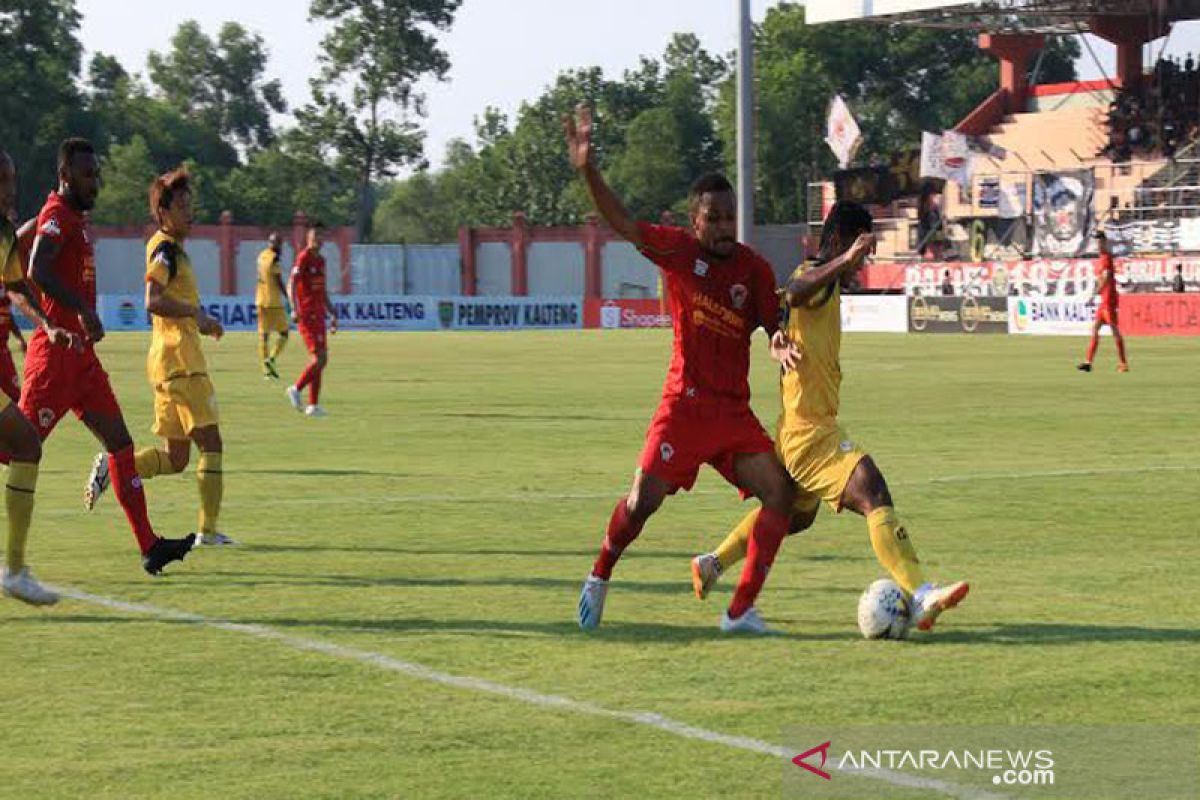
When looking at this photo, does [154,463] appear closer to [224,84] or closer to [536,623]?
[536,623]

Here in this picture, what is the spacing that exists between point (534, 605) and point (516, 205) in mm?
103300

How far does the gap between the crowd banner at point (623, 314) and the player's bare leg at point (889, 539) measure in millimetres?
68226

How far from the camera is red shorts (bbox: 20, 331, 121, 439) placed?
447 inches

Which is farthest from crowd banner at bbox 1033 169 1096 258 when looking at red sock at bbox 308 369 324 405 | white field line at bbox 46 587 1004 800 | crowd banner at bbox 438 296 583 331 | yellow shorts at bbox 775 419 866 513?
white field line at bbox 46 587 1004 800

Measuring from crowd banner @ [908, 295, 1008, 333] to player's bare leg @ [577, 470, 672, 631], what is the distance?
4699 centimetres

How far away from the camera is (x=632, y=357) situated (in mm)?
44281

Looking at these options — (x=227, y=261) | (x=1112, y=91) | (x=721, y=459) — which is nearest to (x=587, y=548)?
(x=721, y=459)

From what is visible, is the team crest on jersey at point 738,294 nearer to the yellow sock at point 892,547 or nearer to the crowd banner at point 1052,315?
the yellow sock at point 892,547

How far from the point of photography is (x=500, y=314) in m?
75.6

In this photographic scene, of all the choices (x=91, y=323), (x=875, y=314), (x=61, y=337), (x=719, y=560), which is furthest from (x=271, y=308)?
(x=875, y=314)

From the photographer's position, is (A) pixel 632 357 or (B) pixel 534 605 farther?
(A) pixel 632 357

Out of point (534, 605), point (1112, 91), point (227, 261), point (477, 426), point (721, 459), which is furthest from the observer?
point (227, 261)

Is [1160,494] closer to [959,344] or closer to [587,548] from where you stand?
[587,548]

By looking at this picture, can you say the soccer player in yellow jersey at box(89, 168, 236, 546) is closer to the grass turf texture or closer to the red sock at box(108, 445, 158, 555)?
the grass turf texture
